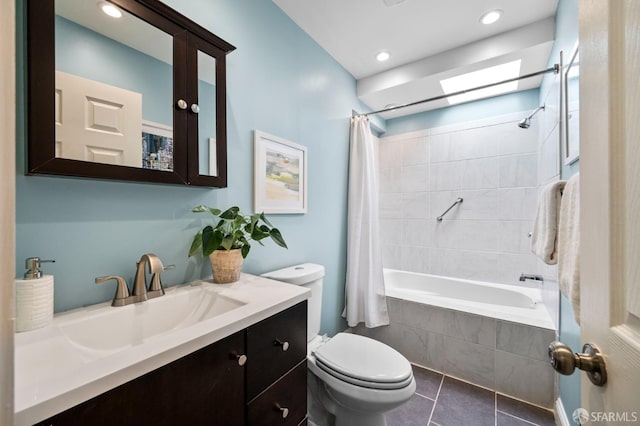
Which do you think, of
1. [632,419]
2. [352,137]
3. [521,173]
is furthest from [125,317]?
[521,173]

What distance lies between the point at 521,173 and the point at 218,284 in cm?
276

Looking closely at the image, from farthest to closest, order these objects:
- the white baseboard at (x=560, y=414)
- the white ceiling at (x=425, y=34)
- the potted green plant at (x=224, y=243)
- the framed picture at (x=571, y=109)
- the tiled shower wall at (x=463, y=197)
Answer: the tiled shower wall at (x=463, y=197)
the white ceiling at (x=425, y=34)
the white baseboard at (x=560, y=414)
the framed picture at (x=571, y=109)
the potted green plant at (x=224, y=243)

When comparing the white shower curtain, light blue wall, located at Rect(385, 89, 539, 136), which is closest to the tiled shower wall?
light blue wall, located at Rect(385, 89, 539, 136)

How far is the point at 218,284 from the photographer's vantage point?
113 cm

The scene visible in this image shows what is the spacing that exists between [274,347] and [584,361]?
80 cm

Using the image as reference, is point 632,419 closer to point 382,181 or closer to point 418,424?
point 418,424

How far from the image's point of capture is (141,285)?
93cm

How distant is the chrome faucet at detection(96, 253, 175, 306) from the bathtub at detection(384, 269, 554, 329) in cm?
183

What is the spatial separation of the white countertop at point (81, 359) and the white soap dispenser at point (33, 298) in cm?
2

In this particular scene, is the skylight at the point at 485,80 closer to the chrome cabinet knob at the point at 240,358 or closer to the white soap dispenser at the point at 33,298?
the chrome cabinet knob at the point at 240,358

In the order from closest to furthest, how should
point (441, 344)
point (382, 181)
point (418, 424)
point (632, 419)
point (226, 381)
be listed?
point (632, 419)
point (226, 381)
point (418, 424)
point (441, 344)
point (382, 181)

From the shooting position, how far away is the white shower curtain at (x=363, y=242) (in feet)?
7.23

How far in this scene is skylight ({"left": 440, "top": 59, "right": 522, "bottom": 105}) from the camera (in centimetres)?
211

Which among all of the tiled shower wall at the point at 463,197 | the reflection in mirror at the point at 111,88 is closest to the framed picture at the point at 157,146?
the reflection in mirror at the point at 111,88
